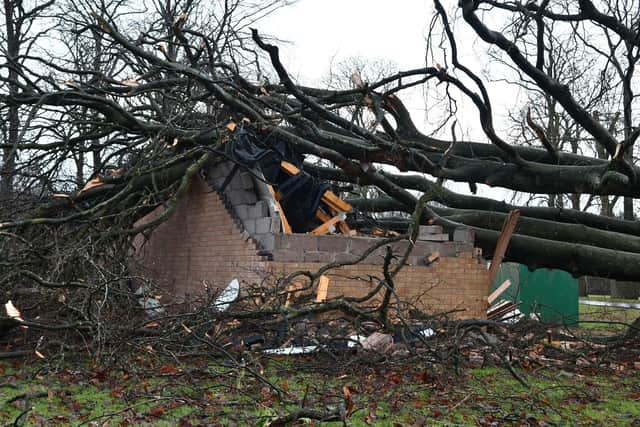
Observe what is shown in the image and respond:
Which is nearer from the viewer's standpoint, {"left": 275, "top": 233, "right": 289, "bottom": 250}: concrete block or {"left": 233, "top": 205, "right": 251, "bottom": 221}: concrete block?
{"left": 275, "top": 233, "right": 289, "bottom": 250}: concrete block

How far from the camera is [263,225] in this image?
11312mm

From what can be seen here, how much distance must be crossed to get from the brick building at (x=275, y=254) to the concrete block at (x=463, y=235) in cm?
2

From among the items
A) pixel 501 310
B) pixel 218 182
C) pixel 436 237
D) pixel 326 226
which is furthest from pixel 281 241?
pixel 501 310

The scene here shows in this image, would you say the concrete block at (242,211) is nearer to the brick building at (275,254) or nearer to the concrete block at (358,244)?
the brick building at (275,254)

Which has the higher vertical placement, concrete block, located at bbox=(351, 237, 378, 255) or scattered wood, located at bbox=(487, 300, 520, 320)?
concrete block, located at bbox=(351, 237, 378, 255)

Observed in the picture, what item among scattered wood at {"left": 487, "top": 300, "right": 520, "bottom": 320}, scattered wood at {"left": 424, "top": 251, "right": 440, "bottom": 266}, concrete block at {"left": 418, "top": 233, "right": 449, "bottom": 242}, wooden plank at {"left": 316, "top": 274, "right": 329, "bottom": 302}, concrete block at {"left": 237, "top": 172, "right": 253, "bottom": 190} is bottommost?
scattered wood at {"left": 487, "top": 300, "right": 520, "bottom": 320}

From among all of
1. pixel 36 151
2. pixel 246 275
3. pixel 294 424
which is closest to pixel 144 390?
pixel 294 424

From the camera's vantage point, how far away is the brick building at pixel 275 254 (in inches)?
439

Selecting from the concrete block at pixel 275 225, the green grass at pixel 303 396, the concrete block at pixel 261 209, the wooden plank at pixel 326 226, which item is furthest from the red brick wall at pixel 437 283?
the green grass at pixel 303 396

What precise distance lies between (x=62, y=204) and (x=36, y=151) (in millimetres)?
1940

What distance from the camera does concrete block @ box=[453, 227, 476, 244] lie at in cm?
1221

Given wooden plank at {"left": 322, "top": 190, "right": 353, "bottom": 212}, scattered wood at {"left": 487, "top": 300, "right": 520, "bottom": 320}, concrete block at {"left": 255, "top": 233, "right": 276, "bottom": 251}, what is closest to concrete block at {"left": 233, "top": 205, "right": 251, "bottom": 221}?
concrete block at {"left": 255, "top": 233, "right": 276, "bottom": 251}

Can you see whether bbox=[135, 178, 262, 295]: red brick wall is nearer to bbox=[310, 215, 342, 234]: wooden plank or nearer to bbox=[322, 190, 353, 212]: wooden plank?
bbox=[310, 215, 342, 234]: wooden plank

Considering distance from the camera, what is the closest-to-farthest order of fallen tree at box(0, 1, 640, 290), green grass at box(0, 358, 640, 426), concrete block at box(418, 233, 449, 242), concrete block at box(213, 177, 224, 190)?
green grass at box(0, 358, 640, 426) < fallen tree at box(0, 1, 640, 290) < concrete block at box(418, 233, 449, 242) < concrete block at box(213, 177, 224, 190)
